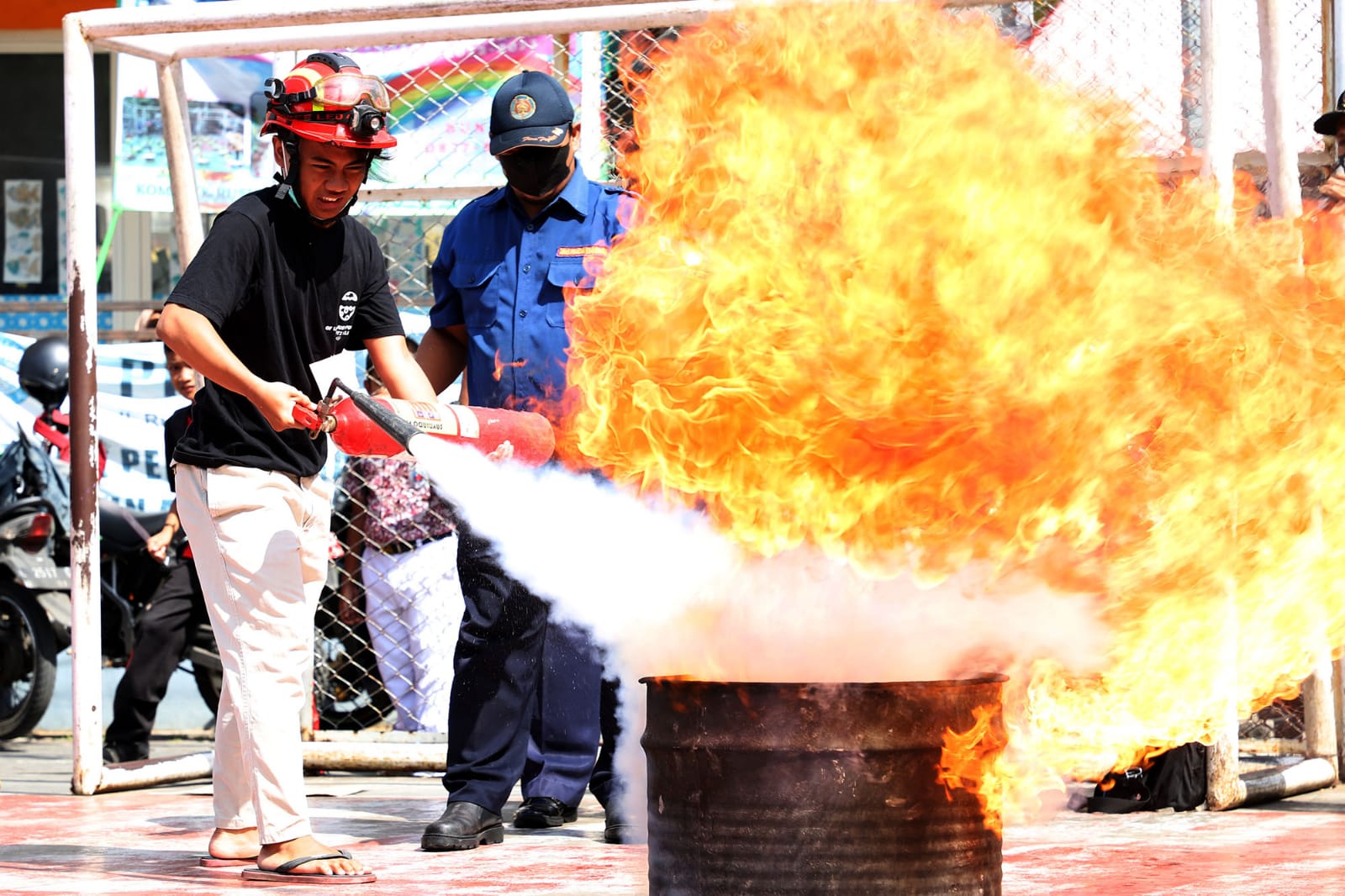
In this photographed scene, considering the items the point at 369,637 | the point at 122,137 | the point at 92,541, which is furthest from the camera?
the point at 122,137

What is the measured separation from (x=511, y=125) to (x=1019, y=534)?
2.29 m

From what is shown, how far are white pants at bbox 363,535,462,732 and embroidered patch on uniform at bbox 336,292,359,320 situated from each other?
2953 mm

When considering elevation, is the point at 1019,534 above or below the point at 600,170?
below

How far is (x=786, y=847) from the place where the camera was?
3.63 m

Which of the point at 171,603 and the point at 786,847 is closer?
the point at 786,847

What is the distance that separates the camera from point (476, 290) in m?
5.90

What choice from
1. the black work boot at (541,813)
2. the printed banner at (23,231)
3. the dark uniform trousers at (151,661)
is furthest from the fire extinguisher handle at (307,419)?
the printed banner at (23,231)

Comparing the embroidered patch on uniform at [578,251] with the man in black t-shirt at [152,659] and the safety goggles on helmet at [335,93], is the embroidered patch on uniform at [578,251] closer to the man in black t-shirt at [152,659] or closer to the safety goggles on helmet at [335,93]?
the safety goggles on helmet at [335,93]

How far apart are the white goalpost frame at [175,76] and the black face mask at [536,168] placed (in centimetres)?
112

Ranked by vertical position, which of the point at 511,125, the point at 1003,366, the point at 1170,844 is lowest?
the point at 1170,844

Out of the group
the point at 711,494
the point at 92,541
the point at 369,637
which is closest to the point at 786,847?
the point at 711,494

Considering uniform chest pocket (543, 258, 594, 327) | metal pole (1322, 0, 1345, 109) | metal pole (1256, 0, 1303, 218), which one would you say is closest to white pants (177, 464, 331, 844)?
uniform chest pocket (543, 258, 594, 327)

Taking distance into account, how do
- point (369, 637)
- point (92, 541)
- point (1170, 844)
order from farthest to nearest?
1. point (369, 637)
2. point (92, 541)
3. point (1170, 844)

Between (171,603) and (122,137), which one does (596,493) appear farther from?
(122,137)
